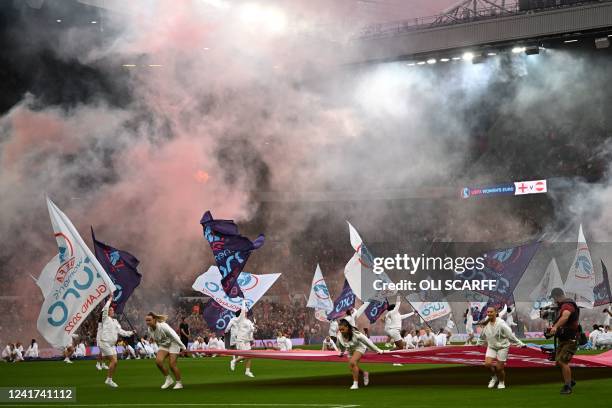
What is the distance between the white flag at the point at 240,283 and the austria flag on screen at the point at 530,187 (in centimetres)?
2358

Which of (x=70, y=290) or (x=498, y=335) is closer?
(x=498, y=335)

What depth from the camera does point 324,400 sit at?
1744 cm

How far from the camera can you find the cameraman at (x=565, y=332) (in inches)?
706

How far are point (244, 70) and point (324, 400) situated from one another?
106 feet

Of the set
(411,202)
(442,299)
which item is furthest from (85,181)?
(411,202)

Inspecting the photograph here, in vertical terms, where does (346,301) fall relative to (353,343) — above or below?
above

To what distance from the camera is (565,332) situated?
18203 millimetres

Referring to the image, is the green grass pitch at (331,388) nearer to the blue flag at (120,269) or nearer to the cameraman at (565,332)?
the cameraman at (565,332)

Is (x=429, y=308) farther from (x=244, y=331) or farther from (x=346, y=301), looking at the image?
(x=244, y=331)

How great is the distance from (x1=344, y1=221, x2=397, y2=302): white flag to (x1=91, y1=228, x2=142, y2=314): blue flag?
9809mm

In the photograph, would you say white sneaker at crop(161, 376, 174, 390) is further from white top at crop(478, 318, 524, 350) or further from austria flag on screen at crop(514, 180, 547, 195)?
austria flag on screen at crop(514, 180, 547, 195)

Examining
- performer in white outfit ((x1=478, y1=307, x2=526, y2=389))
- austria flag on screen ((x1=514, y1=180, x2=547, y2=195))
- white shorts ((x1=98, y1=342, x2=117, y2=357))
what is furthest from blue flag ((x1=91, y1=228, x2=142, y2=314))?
austria flag on screen ((x1=514, y1=180, x2=547, y2=195))

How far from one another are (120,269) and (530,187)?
30201mm

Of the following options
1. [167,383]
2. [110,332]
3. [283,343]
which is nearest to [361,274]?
[283,343]
